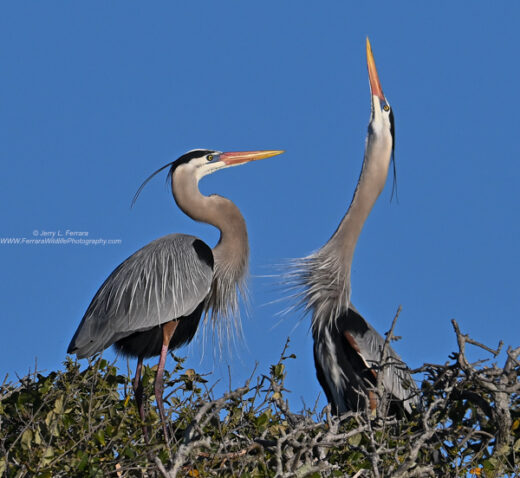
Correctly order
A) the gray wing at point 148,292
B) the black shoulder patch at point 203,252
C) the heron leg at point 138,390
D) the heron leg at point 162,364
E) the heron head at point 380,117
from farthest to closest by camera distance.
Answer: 1. the heron head at point 380,117
2. the black shoulder patch at point 203,252
3. the gray wing at point 148,292
4. the heron leg at point 162,364
5. the heron leg at point 138,390

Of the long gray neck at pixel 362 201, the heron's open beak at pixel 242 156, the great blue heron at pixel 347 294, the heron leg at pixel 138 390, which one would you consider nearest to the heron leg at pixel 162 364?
the heron leg at pixel 138 390

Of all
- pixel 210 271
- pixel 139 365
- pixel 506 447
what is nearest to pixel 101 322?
pixel 139 365

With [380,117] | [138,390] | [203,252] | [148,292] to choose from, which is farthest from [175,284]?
[380,117]

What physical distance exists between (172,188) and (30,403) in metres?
3.20

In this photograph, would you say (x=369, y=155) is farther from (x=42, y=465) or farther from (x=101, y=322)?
(x=42, y=465)

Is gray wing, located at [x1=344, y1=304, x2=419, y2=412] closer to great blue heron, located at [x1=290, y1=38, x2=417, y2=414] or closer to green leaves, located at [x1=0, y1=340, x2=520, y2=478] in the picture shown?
great blue heron, located at [x1=290, y1=38, x2=417, y2=414]

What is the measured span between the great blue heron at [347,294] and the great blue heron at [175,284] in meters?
0.61

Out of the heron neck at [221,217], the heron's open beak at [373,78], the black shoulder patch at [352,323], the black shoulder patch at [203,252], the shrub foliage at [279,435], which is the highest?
the heron's open beak at [373,78]

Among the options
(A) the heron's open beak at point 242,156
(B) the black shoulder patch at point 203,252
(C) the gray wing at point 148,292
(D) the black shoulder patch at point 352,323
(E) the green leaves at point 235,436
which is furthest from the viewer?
(A) the heron's open beak at point 242,156

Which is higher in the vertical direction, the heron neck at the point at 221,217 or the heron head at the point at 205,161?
the heron head at the point at 205,161

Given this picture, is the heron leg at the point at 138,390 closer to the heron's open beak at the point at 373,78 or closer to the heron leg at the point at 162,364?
the heron leg at the point at 162,364

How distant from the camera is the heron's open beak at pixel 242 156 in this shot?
7.70 meters

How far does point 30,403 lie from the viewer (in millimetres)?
4500

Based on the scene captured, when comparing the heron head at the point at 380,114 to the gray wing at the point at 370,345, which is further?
the heron head at the point at 380,114
